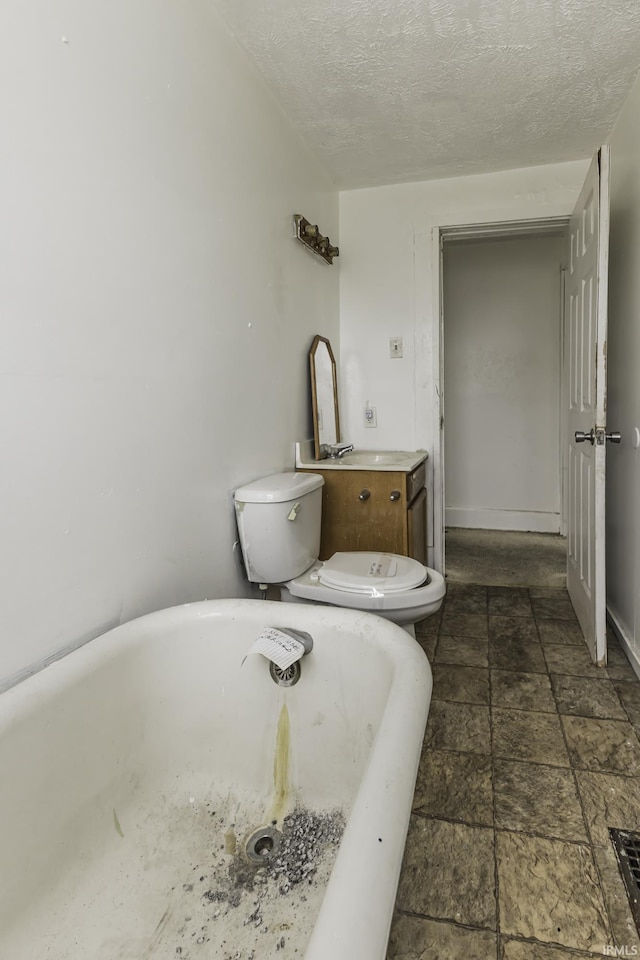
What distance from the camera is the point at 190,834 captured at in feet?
3.79

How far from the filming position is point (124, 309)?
1.31m

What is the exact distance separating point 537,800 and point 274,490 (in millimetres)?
1163

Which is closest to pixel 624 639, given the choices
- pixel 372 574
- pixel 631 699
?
pixel 631 699

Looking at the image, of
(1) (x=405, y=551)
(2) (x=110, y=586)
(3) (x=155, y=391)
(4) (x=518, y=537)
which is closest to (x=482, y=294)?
(4) (x=518, y=537)

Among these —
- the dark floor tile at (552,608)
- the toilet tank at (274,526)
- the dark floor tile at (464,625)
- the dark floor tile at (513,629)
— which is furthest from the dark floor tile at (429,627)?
the toilet tank at (274,526)

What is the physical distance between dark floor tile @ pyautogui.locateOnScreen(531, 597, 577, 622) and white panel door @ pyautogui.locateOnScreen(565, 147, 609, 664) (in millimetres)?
62

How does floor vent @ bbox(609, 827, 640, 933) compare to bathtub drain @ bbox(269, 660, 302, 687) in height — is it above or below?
below

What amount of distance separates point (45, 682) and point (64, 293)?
2.50 feet

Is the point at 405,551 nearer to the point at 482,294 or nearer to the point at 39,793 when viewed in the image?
the point at 39,793

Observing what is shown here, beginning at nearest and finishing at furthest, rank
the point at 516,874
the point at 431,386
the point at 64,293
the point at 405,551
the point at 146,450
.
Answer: the point at 64,293
the point at 516,874
the point at 146,450
the point at 405,551
the point at 431,386

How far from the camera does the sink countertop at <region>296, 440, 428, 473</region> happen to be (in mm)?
2404

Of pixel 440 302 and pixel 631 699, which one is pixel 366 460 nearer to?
pixel 440 302

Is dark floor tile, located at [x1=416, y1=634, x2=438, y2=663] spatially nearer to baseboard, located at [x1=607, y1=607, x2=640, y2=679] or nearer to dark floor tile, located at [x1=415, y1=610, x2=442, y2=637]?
dark floor tile, located at [x1=415, y1=610, x2=442, y2=637]

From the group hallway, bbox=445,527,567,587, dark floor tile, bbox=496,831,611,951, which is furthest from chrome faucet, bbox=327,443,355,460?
dark floor tile, bbox=496,831,611,951
